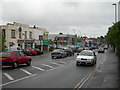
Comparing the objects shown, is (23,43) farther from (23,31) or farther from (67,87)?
(67,87)

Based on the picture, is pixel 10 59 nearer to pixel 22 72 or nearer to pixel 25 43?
pixel 22 72

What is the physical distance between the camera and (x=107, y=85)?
36.2 ft

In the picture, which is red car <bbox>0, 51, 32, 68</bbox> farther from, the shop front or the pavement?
the shop front

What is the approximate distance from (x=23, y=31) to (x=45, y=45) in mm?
12294

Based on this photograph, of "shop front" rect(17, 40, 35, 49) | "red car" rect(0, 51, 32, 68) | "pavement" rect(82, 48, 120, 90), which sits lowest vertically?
"pavement" rect(82, 48, 120, 90)

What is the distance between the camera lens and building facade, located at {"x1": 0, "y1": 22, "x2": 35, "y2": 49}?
4931cm

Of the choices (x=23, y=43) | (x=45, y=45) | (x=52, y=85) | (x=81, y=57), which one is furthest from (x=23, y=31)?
(x=52, y=85)

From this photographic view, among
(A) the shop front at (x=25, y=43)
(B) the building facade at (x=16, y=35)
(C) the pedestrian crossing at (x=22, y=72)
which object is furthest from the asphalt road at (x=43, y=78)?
(A) the shop front at (x=25, y=43)

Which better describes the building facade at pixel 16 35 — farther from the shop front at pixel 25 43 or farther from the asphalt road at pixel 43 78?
the asphalt road at pixel 43 78

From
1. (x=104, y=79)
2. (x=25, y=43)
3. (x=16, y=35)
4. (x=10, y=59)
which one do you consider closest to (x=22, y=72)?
(x=10, y=59)

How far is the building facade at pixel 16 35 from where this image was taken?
162 ft

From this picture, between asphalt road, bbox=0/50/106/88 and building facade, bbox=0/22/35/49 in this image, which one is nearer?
asphalt road, bbox=0/50/106/88

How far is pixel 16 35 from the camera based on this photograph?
50625 mm

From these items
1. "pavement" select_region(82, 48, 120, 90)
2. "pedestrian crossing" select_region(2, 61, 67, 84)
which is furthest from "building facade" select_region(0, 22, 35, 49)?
"pavement" select_region(82, 48, 120, 90)
